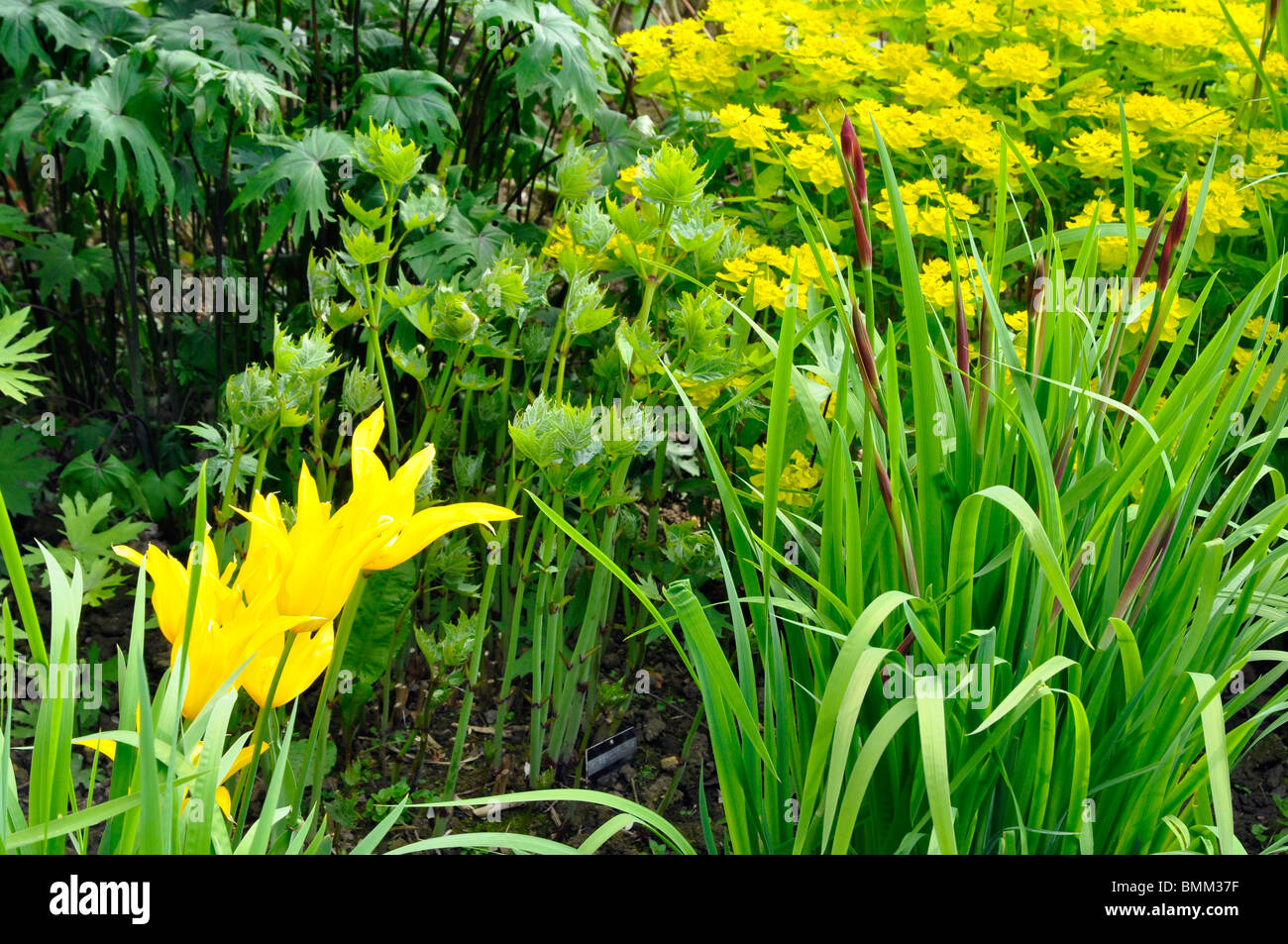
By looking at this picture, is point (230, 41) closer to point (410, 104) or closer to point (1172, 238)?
point (410, 104)

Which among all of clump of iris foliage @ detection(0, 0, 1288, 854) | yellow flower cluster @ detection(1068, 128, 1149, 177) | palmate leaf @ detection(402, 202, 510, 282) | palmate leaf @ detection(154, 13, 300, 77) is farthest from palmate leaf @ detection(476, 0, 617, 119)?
yellow flower cluster @ detection(1068, 128, 1149, 177)

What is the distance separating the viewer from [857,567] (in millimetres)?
1323

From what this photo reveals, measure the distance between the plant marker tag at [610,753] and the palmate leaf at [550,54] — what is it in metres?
1.22

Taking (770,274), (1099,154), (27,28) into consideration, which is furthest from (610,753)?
(27,28)

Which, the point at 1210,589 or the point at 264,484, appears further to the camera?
the point at 264,484

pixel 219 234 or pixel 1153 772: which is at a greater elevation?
pixel 219 234

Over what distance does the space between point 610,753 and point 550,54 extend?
131cm

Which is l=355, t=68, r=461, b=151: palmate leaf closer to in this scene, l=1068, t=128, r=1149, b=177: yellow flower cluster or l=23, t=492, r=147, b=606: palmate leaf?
l=23, t=492, r=147, b=606: palmate leaf

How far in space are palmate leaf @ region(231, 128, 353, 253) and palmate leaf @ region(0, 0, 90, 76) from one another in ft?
1.43

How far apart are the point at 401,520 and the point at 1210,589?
2.81ft

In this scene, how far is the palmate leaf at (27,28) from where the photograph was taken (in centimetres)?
212

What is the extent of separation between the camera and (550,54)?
2.21 metres
